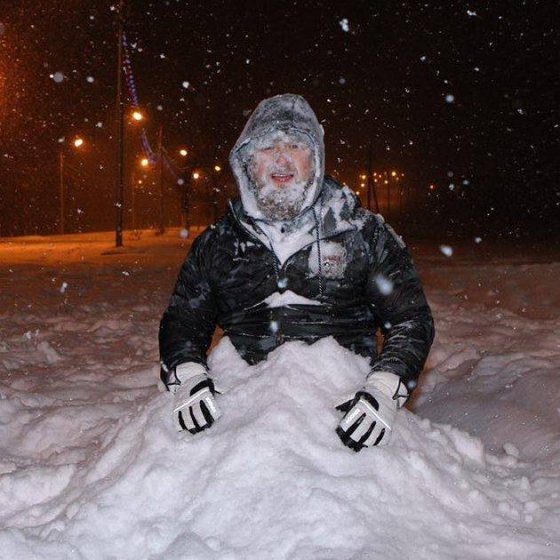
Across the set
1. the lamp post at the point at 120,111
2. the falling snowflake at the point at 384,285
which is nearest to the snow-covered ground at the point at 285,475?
the falling snowflake at the point at 384,285

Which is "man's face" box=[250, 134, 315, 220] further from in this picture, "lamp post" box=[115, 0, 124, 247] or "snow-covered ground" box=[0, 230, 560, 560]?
"lamp post" box=[115, 0, 124, 247]

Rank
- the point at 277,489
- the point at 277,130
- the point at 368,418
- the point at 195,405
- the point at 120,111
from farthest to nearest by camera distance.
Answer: the point at 120,111 → the point at 277,130 → the point at 195,405 → the point at 368,418 → the point at 277,489

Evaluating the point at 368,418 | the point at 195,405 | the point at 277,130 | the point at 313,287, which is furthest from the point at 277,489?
the point at 277,130

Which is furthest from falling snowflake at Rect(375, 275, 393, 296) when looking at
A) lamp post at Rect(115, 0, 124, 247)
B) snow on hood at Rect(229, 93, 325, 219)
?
lamp post at Rect(115, 0, 124, 247)

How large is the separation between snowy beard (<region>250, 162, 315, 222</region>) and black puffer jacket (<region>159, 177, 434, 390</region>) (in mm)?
89

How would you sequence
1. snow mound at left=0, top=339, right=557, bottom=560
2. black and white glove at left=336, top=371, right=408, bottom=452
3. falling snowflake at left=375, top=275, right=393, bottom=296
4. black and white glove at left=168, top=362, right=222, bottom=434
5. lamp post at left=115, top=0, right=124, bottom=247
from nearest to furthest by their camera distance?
snow mound at left=0, top=339, right=557, bottom=560
black and white glove at left=336, top=371, right=408, bottom=452
black and white glove at left=168, top=362, right=222, bottom=434
falling snowflake at left=375, top=275, right=393, bottom=296
lamp post at left=115, top=0, right=124, bottom=247

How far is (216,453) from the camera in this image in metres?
2.55

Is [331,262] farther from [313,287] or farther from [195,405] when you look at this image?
[195,405]

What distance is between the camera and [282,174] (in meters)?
3.24

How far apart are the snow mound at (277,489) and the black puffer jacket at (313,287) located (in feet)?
0.71

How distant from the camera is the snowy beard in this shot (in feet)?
10.5

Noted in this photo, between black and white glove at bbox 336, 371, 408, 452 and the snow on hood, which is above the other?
the snow on hood

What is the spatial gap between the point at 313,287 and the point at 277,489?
1151 mm

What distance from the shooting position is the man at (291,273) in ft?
10.2
